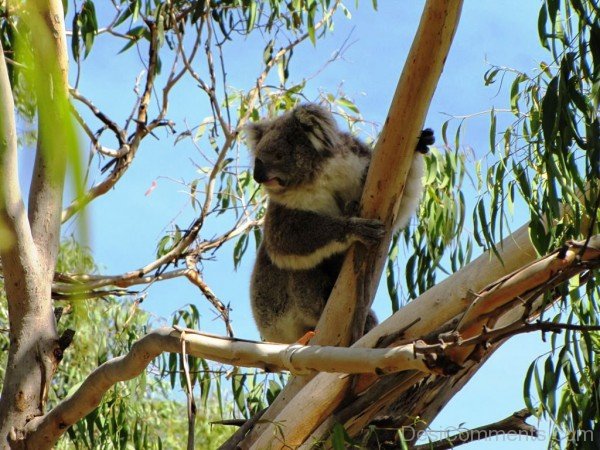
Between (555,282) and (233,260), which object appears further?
(233,260)

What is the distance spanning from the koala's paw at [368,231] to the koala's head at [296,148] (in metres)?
0.69

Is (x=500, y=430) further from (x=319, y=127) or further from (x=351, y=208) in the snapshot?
(x=319, y=127)

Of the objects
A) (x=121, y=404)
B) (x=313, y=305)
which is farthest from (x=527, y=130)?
(x=121, y=404)

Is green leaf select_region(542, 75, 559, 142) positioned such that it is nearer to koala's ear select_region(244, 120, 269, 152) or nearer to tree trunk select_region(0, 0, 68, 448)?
tree trunk select_region(0, 0, 68, 448)

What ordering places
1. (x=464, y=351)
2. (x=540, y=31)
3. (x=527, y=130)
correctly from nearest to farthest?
(x=464, y=351) < (x=540, y=31) < (x=527, y=130)

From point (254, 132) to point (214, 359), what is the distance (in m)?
1.80

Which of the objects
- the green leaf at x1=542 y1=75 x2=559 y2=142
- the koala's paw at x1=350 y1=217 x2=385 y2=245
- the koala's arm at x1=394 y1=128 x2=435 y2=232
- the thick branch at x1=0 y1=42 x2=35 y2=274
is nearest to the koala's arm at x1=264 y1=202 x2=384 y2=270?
the koala's paw at x1=350 y1=217 x2=385 y2=245

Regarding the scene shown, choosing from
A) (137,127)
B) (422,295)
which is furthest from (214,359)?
(137,127)

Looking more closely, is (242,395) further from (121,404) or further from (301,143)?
(301,143)

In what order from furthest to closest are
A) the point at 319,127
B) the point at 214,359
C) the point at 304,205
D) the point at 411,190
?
the point at 319,127, the point at 304,205, the point at 411,190, the point at 214,359

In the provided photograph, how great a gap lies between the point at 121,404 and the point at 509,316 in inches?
76.9

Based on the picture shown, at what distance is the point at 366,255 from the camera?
287 centimetres

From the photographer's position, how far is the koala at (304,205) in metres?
3.32

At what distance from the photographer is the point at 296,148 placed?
3645 millimetres
